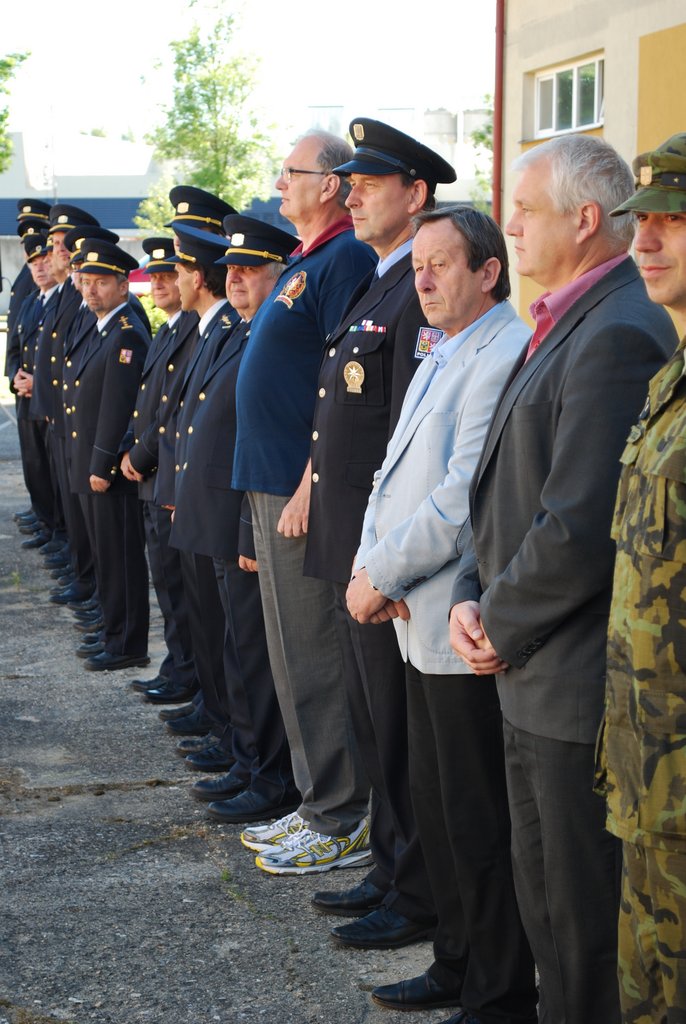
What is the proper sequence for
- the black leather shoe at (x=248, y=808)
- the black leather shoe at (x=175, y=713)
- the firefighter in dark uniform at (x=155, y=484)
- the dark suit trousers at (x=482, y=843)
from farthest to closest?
1. the firefighter in dark uniform at (x=155, y=484)
2. the black leather shoe at (x=175, y=713)
3. the black leather shoe at (x=248, y=808)
4. the dark suit trousers at (x=482, y=843)

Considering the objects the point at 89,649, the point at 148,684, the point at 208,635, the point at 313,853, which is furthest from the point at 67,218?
the point at 313,853

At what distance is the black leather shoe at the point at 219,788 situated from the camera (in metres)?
4.95

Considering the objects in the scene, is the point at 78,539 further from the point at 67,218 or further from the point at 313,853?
the point at 313,853

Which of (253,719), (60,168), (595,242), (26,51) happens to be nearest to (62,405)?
(253,719)

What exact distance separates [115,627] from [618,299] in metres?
4.95

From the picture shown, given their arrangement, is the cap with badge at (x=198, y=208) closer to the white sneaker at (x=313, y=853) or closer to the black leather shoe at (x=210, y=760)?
the black leather shoe at (x=210, y=760)

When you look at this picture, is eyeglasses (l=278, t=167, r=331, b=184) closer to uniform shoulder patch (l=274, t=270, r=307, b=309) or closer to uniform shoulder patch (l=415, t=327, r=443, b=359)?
uniform shoulder patch (l=274, t=270, r=307, b=309)

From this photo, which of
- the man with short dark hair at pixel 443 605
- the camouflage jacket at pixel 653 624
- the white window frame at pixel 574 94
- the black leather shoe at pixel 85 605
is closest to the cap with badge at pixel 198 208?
the man with short dark hair at pixel 443 605

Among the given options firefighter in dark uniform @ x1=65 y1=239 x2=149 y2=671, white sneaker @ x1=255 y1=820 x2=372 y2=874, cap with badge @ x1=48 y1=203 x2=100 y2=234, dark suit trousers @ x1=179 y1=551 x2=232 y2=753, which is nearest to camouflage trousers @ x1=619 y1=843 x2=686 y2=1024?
white sneaker @ x1=255 y1=820 x2=372 y2=874

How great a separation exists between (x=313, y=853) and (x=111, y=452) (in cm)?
311

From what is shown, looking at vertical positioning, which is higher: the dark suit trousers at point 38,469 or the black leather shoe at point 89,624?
the dark suit trousers at point 38,469

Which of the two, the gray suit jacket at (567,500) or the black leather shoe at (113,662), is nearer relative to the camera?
the gray suit jacket at (567,500)

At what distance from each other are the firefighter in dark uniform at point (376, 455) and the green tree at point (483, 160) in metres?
37.5

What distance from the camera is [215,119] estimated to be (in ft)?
130
